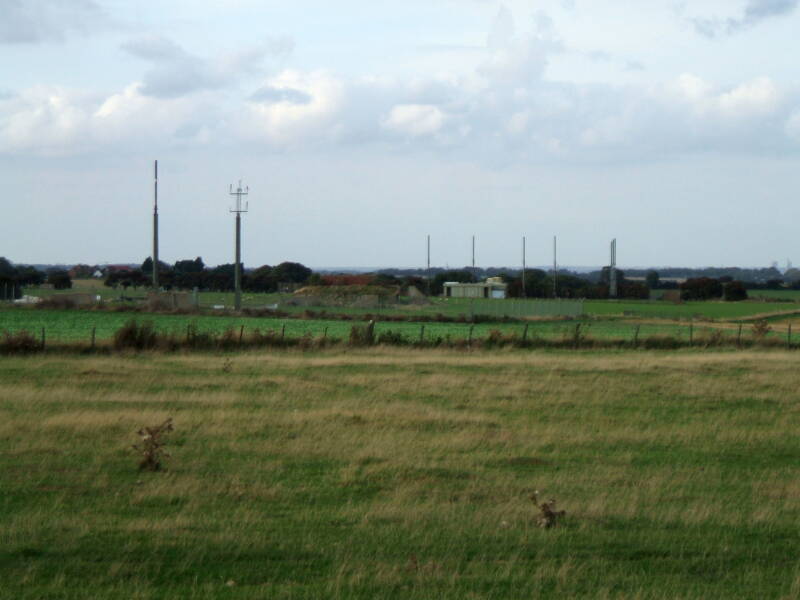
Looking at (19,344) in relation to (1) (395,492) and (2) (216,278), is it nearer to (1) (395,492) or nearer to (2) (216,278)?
(1) (395,492)

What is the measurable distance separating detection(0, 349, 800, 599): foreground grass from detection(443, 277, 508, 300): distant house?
102221 mm

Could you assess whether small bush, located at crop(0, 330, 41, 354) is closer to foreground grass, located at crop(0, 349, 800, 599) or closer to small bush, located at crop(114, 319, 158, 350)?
small bush, located at crop(114, 319, 158, 350)

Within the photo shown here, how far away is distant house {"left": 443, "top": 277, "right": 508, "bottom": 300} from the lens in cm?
12612

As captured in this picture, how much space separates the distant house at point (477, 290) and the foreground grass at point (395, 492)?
102221 millimetres

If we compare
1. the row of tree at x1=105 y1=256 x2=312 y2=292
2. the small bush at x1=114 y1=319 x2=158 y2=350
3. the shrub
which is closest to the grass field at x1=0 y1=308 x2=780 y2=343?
the small bush at x1=114 y1=319 x2=158 y2=350

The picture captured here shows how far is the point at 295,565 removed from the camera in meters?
8.53

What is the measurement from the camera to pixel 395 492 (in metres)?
11.7

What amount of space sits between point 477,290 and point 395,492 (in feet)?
386

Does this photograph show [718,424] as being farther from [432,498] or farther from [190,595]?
[190,595]

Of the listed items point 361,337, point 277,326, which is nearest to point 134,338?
point 361,337

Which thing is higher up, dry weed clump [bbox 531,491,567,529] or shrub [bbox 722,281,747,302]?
shrub [bbox 722,281,747,302]

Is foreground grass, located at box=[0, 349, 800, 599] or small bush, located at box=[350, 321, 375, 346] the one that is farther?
small bush, located at box=[350, 321, 375, 346]

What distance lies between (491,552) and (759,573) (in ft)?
7.52

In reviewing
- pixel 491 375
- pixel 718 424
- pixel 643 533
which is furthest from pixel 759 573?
pixel 491 375
